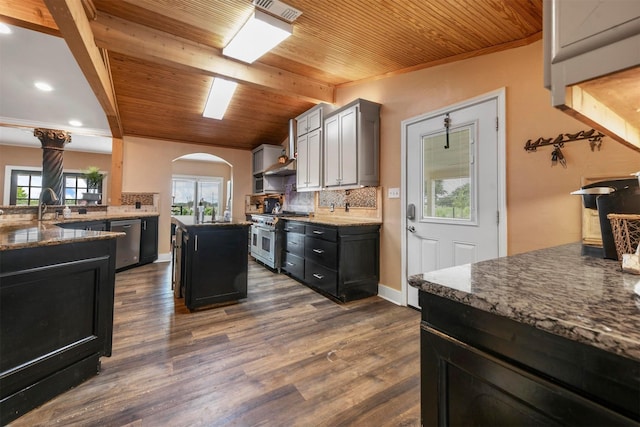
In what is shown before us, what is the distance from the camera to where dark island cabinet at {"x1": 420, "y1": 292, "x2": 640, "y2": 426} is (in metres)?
0.46

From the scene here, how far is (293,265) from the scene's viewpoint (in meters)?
3.99

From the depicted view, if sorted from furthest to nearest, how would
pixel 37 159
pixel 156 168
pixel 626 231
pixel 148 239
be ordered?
1. pixel 37 159
2. pixel 156 168
3. pixel 148 239
4. pixel 626 231

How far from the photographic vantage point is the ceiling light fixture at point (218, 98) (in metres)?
3.86

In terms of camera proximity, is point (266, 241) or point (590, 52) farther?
point (266, 241)

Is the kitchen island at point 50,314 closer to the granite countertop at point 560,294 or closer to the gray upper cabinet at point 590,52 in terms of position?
the granite countertop at point 560,294

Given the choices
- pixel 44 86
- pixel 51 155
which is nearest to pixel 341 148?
pixel 44 86

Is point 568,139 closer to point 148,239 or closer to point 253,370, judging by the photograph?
point 253,370

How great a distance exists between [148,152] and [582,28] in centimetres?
602

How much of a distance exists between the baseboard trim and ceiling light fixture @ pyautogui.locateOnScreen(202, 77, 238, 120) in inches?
128

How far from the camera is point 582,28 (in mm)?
486

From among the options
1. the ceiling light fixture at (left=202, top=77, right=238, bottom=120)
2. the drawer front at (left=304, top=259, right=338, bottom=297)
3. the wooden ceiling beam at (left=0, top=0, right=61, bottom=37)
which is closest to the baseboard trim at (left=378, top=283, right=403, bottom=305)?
the drawer front at (left=304, top=259, right=338, bottom=297)

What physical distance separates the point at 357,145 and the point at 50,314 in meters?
2.90

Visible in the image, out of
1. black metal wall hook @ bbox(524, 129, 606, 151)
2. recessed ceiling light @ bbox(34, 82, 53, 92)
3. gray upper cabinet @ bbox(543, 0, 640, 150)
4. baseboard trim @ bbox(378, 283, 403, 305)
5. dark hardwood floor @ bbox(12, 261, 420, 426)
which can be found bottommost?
dark hardwood floor @ bbox(12, 261, 420, 426)

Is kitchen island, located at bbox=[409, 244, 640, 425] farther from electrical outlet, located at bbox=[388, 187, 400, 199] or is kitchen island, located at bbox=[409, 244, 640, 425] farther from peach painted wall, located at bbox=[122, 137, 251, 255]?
peach painted wall, located at bbox=[122, 137, 251, 255]
